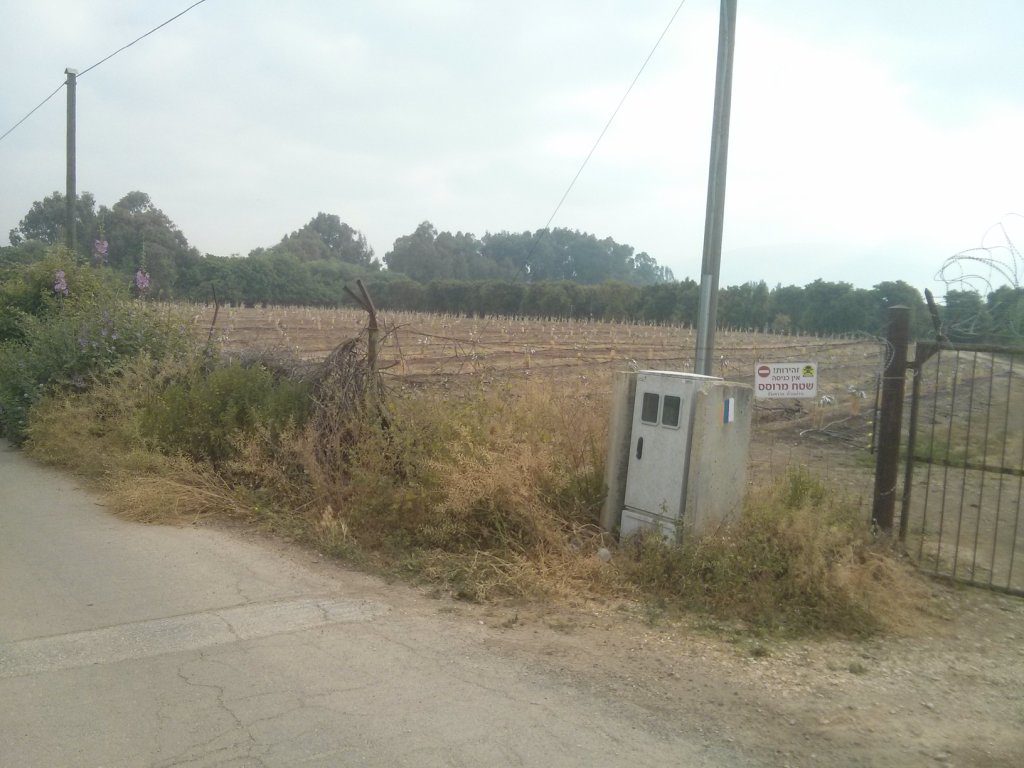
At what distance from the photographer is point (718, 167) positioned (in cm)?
832

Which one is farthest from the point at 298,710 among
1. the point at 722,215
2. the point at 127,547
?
the point at 722,215

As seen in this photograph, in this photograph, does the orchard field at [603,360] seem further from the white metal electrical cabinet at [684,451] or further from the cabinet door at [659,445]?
the cabinet door at [659,445]

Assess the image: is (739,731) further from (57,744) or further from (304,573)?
(304,573)

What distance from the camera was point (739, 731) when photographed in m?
4.22

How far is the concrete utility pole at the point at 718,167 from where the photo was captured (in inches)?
326

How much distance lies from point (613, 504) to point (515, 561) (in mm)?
1017

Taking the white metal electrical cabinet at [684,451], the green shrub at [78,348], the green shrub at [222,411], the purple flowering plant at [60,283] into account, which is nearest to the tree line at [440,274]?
the purple flowering plant at [60,283]

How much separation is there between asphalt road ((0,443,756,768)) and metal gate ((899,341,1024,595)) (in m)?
3.48

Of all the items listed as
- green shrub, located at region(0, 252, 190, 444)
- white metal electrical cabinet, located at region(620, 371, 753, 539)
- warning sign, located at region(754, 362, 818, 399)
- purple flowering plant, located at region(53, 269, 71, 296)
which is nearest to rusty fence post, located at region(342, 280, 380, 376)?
white metal electrical cabinet, located at region(620, 371, 753, 539)

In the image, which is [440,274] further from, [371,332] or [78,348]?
[371,332]

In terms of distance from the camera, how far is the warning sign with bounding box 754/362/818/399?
725 centimetres

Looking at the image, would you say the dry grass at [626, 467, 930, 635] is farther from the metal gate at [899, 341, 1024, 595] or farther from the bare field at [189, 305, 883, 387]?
the bare field at [189, 305, 883, 387]

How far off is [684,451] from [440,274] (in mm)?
52024

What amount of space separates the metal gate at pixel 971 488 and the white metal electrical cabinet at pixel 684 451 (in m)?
1.35
